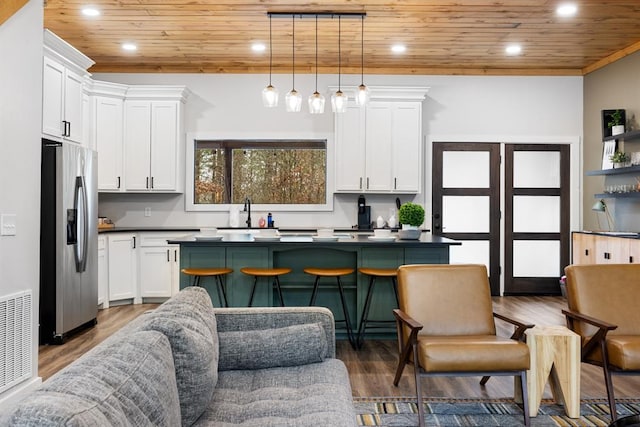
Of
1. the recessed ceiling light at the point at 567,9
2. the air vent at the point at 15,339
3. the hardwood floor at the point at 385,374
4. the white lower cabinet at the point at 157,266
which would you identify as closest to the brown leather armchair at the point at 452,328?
the hardwood floor at the point at 385,374

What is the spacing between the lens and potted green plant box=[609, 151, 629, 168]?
555 centimetres

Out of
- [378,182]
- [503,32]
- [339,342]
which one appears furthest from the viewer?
[378,182]

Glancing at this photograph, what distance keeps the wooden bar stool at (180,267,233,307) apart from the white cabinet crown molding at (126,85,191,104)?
9.06 ft

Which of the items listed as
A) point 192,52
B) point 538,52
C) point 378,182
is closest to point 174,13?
point 192,52

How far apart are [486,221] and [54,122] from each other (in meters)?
5.20

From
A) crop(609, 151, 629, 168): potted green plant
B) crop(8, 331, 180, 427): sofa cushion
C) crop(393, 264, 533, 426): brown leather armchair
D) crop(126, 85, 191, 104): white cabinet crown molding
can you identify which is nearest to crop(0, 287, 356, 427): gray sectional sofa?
crop(8, 331, 180, 427): sofa cushion

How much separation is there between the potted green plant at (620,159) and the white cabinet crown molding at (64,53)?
5.88 meters

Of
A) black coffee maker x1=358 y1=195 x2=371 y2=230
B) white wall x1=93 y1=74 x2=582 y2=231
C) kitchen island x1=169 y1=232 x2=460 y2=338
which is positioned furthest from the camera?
white wall x1=93 y1=74 x2=582 y2=231

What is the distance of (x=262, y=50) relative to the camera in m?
5.77

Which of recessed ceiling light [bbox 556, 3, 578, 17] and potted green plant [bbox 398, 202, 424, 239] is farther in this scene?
recessed ceiling light [bbox 556, 3, 578, 17]

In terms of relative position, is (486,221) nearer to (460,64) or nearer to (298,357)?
(460,64)

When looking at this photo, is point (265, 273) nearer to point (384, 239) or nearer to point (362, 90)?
point (384, 239)

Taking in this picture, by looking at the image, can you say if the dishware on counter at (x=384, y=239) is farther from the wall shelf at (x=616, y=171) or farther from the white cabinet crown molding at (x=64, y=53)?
the white cabinet crown molding at (x=64, y=53)

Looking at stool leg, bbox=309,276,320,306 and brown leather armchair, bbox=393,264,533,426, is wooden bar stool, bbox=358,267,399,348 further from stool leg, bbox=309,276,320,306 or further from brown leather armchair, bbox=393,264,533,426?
brown leather armchair, bbox=393,264,533,426
